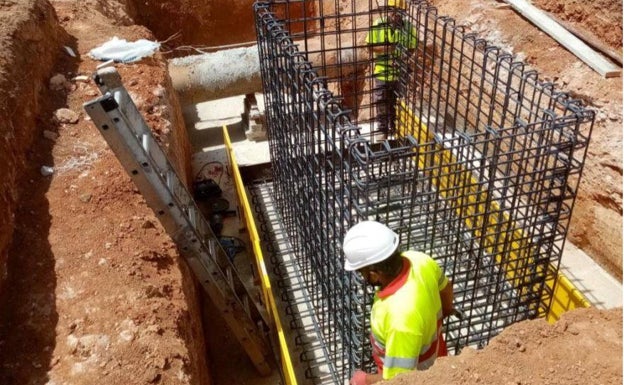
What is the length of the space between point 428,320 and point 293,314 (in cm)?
242

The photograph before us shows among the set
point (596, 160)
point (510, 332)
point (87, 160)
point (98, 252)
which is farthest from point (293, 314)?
point (596, 160)

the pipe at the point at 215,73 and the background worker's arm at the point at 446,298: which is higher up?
the pipe at the point at 215,73

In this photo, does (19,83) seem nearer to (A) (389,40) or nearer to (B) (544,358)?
(A) (389,40)

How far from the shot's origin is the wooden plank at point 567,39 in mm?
6004

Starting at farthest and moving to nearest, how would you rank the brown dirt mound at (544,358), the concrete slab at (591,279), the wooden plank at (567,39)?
the wooden plank at (567,39) < the concrete slab at (591,279) < the brown dirt mound at (544,358)

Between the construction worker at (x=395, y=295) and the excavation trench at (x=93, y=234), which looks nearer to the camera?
the construction worker at (x=395, y=295)

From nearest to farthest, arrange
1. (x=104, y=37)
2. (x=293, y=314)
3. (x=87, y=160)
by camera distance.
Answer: (x=87, y=160), (x=293, y=314), (x=104, y=37)

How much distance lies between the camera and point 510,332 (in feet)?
9.00

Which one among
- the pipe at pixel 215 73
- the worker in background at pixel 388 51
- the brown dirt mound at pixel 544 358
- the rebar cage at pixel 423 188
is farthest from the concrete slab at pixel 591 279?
the pipe at pixel 215 73

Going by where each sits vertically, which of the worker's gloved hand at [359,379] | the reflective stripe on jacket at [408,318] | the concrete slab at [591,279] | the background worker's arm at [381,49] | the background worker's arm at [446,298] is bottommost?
the concrete slab at [591,279]

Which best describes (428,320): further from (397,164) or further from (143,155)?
A: (397,164)

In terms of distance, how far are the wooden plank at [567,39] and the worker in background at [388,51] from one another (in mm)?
1839

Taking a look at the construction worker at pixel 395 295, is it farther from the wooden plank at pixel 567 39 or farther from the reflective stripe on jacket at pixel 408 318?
the wooden plank at pixel 567 39

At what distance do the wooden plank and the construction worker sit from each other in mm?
4175
